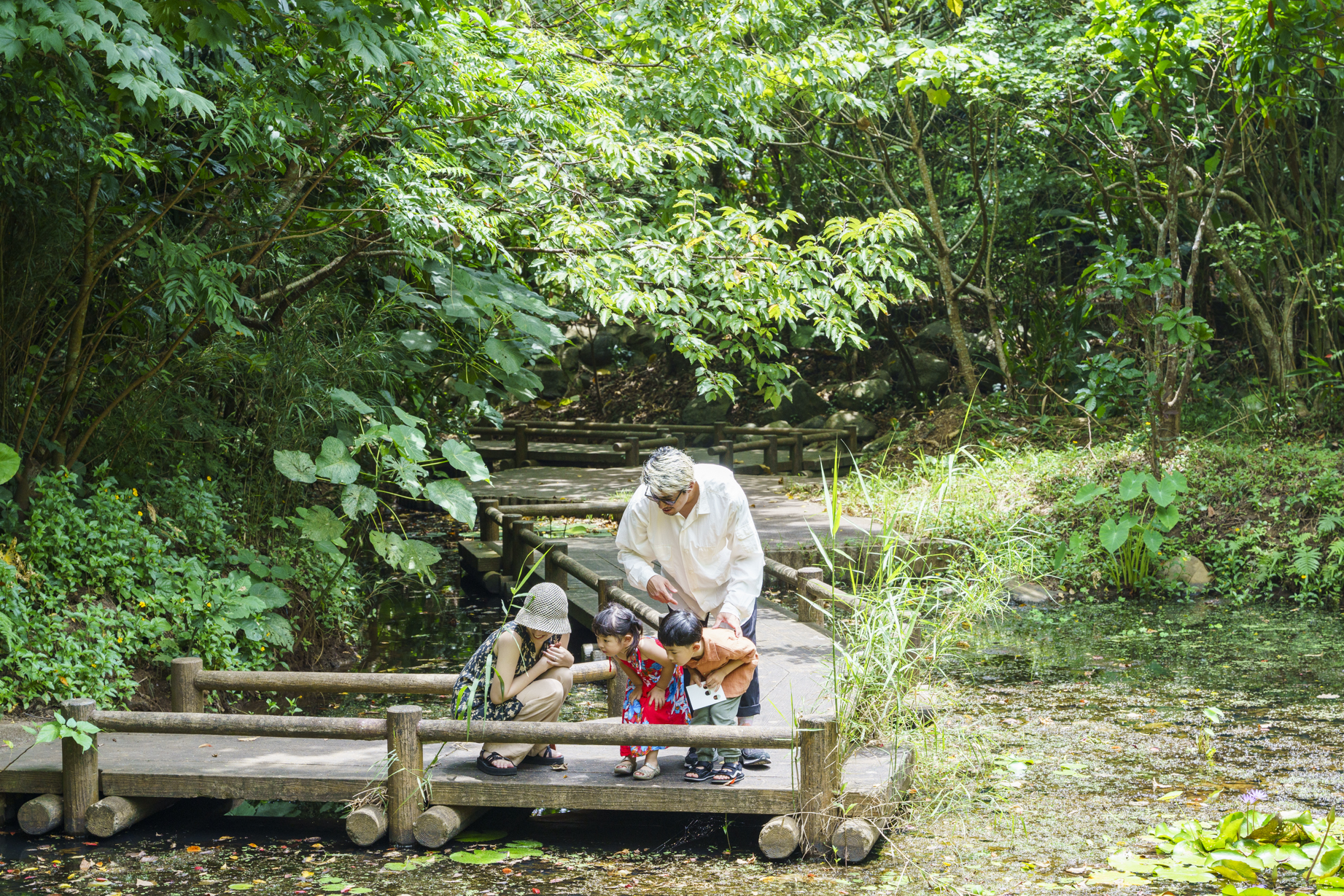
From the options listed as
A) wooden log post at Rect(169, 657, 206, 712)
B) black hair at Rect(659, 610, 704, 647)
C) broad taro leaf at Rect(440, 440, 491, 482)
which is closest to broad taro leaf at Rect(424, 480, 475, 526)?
broad taro leaf at Rect(440, 440, 491, 482)

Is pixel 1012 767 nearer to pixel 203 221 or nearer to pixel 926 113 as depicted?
pixel 203 221

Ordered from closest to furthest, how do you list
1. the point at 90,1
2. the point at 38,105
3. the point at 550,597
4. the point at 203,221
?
the point at 90,1
the point at 550,597
the point at 38,105
the point at 203,221

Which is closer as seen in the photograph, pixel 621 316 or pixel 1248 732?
pixel 1248 732

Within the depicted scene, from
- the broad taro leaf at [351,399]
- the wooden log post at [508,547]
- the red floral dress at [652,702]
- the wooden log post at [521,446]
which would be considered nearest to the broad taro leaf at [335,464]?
the broad taro leaf at [351,399]

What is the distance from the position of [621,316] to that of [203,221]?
233cm

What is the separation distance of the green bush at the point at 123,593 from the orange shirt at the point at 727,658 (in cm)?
293

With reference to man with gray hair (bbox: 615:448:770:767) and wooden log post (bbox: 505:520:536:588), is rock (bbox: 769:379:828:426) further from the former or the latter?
man with gray hair (bbox: 615:448:770:767)

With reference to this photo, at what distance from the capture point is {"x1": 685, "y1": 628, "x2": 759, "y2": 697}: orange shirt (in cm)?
411

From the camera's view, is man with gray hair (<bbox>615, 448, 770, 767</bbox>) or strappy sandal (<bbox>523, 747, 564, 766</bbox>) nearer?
man with gray hair (<bbox>615, 448, 770, 767</bbox>)

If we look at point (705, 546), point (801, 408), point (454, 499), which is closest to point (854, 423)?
point (801, 408)

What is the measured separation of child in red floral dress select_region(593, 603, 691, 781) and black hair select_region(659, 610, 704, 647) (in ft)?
0.54

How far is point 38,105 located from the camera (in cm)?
502

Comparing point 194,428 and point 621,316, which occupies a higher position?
point 621,316

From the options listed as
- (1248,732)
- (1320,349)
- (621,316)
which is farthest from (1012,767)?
(1320,349)
